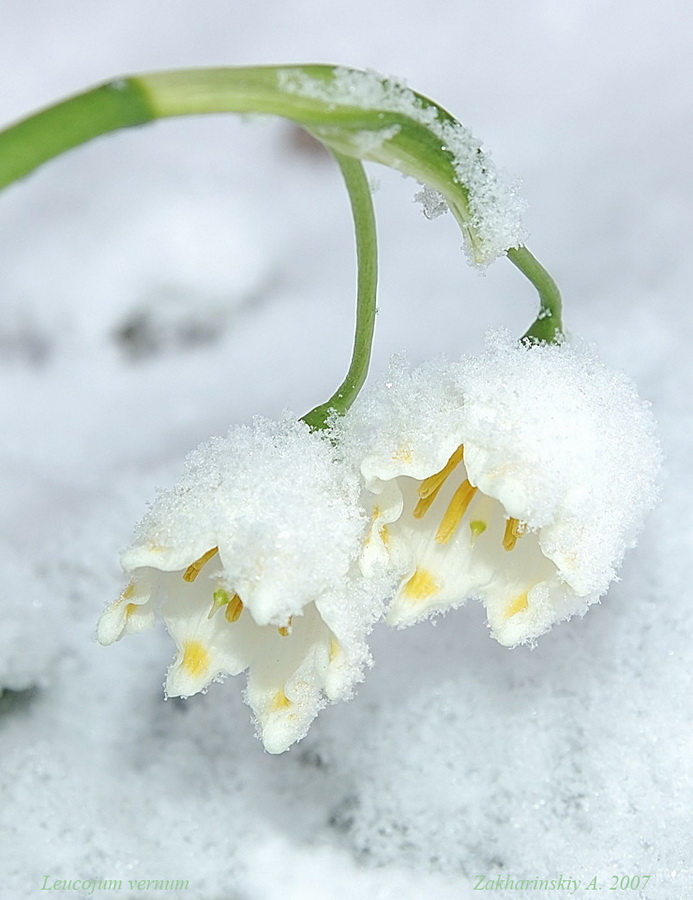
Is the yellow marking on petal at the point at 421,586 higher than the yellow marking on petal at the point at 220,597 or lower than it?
higher

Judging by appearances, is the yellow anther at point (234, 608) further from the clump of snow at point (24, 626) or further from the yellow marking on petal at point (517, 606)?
the clump of snow at point (24, 626)

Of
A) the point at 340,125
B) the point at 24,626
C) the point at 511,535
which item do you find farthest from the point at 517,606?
the point at 24,626

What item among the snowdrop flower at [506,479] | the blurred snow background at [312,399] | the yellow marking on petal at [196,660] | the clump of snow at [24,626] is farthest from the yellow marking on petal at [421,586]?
the clump of snow at [24,626]

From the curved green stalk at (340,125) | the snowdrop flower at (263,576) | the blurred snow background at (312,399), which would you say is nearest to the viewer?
the curved green stalk at (340,125)

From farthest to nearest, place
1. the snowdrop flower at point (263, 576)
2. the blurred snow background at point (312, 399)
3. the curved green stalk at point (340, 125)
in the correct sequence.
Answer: the blurred snow background at point (312, 399) < the snowdrop flower at point (263, 576) < the curved green stalk at point (340, 125)

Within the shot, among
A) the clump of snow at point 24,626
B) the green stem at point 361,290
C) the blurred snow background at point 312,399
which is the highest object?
the green stem at point 361,290

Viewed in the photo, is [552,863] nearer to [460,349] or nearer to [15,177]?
[460,349]

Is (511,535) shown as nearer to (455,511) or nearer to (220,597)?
(455,511)

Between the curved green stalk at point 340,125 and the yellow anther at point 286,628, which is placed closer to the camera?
the curved green stalk at point 340,125
